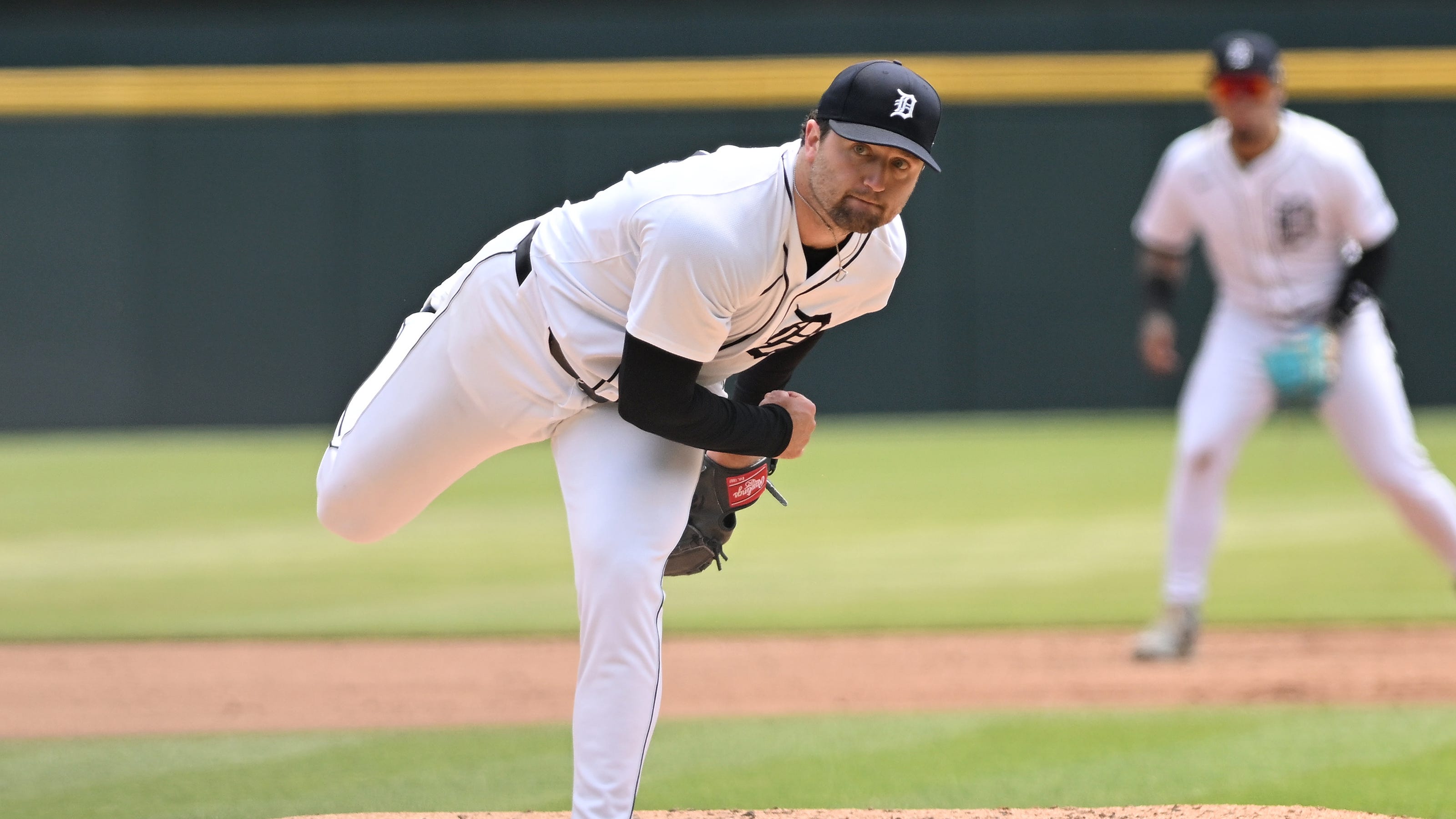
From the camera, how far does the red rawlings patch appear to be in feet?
10.5

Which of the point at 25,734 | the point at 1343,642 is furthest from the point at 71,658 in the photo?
the point at 1343,642

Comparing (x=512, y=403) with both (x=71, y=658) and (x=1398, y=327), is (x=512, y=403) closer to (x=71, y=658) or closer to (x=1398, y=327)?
(x=71, y=658)

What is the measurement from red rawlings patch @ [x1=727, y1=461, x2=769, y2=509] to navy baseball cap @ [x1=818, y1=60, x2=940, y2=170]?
0.79 meters

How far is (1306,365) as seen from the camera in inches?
196

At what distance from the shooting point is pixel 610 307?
3.02 m

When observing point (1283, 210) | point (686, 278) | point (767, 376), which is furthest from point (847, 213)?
point (1283, 210)

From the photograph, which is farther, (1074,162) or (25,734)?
(1074,162)

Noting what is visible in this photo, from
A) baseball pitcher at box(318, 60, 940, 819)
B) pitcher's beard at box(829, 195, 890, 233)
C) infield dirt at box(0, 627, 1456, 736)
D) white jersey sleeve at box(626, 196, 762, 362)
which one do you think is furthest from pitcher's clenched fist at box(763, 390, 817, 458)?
infield dirt at box(0, 627, 1456, 736)

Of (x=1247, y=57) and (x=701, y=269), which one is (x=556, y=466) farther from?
(x=1247, y=57)

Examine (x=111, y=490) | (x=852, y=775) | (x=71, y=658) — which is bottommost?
(x=111, y=490)

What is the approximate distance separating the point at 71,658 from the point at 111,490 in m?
5.02

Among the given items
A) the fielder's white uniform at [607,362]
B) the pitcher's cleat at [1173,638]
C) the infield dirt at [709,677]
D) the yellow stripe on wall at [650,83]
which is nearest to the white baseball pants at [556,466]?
the fielder's white uniform at [607,362]

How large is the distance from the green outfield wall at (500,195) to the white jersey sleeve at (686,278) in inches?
429

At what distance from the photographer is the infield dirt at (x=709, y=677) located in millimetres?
4684
